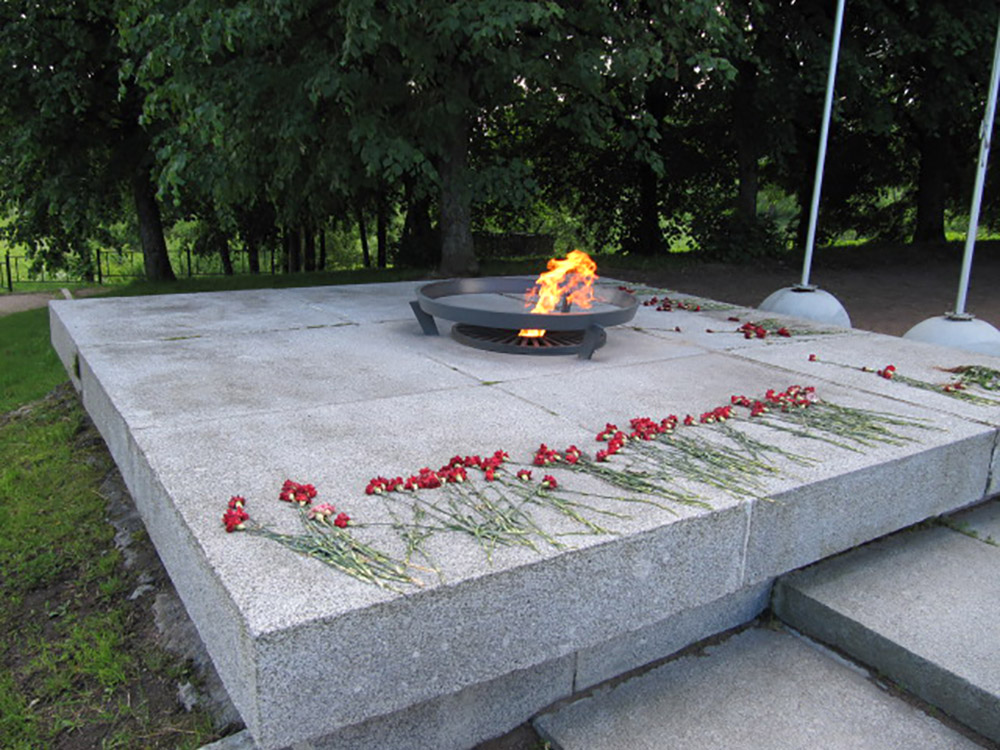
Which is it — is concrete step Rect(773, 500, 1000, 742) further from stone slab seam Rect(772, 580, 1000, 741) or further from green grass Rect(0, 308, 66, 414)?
green grass Rect(0, 308, 66, 414)

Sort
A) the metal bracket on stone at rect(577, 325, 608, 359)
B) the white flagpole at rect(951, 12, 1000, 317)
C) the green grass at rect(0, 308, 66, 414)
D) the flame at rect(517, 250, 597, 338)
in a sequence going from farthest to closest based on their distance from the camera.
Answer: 1. the green grass at rect(0, 308, 66, 414)
2. the white flagpole at rect(951, 12, 1000, 317)
3. the flame at rect(517, 250, 597, 338)
4. the metal bracket on stone at rect(577, 325, 608, 359)

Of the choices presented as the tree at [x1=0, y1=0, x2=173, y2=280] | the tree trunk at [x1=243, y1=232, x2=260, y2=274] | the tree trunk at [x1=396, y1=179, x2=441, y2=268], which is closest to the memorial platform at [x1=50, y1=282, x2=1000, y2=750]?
the tree at [x1=0, y1=0, x2=173, y2=280]

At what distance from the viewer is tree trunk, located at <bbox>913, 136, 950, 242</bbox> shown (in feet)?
48.5

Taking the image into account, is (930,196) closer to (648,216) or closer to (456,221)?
(648,216)

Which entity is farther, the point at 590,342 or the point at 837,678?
the point at 590,342

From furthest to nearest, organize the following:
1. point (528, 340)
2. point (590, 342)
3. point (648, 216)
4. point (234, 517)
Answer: point (648, 216) → point (528, 340) → point (590, 342) → point (234, 517)

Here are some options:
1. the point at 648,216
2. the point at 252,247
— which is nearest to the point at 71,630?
the point at 648,216

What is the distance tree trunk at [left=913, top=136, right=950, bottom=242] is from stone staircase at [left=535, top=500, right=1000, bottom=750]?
14.1 m

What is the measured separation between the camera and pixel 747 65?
11.9 meters

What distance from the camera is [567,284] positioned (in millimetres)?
4805

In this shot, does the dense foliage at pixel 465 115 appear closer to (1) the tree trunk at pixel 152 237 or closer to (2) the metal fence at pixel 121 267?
(1) the tree trunk at pixel 152 237

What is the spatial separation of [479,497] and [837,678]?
4.07 feet

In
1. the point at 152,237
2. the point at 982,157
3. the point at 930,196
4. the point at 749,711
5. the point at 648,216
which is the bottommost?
the point at 749,711

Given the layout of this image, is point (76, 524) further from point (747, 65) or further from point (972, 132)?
point (972, 132)
